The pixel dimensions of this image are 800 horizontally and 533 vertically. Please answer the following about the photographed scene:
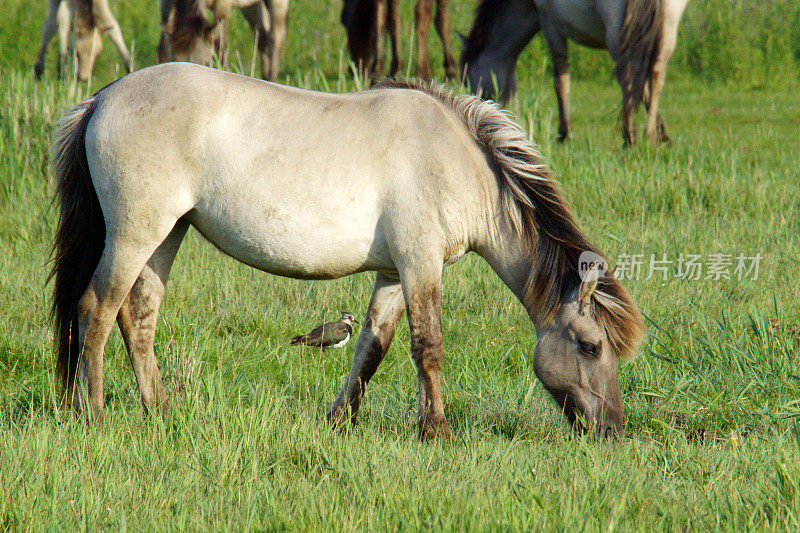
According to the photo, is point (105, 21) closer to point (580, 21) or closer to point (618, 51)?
point (580, 21)

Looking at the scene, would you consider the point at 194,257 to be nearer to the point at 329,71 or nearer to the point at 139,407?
the point at 139,407

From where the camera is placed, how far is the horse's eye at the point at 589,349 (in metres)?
3.34

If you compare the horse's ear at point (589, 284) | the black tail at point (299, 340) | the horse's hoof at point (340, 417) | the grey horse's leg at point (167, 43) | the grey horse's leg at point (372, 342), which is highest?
the grey horse's leg at point (167, 43)

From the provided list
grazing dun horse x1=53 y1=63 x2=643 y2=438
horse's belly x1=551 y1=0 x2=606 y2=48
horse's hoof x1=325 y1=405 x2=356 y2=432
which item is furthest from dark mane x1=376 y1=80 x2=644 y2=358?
horse's belly x1=551 y1=0 x2=606 y2=48

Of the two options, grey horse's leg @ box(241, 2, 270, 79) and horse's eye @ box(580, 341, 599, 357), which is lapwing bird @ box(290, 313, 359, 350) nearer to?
horse's eye @ box(580, 341, 599, 357)

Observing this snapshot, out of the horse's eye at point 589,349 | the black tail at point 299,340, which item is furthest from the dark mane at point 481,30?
the horse's eye at point 589,349

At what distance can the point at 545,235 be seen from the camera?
343 centimetres

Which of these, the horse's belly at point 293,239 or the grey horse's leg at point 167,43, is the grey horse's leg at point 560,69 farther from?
the horse's belly at point 293,239

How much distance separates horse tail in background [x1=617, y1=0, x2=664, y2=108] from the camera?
7574 mm

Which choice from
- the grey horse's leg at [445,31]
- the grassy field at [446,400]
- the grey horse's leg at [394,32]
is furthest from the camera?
the grey horse's leg at [445,31]

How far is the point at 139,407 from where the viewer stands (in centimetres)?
355

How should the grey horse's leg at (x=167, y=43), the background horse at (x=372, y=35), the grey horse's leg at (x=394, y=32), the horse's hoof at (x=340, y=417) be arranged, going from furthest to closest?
the grey horse's leg at (x=394, y=32)
the background horse at (x=372, y=35)
the grey horse's leg at (x=167, y=43)
the horse's hoof at (x=340, y=417)

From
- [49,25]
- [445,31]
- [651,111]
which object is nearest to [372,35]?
[445,31]

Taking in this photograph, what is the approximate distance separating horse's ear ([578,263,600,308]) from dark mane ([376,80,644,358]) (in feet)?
0.24
